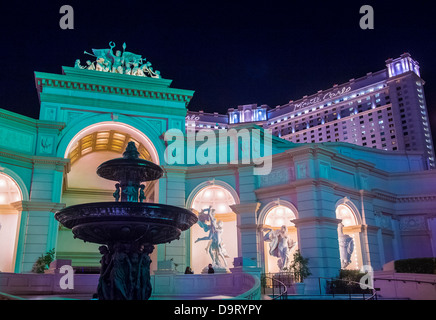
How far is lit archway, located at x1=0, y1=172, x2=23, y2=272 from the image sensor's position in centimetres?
2414

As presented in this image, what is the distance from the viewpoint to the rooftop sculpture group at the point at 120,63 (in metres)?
28.9

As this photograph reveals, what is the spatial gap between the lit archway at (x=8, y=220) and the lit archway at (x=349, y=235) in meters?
19.1

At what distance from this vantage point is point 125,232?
9727mm

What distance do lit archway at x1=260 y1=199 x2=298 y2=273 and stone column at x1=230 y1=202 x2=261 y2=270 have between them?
54 centimetres

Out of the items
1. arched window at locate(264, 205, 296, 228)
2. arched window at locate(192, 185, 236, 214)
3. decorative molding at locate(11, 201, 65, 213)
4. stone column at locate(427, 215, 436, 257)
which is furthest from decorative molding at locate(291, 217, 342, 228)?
decorative molding at locate(11, 201, 65, 213)

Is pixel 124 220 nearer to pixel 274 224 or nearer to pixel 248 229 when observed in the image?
pixel 248 229

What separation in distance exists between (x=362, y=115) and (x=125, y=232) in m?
77.7

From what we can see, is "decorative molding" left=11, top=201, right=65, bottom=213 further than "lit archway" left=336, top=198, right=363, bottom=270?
No

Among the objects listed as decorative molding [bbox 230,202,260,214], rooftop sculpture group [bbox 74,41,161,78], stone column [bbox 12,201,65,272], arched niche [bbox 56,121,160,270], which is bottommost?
stone column [bbox 12,201,65,272]

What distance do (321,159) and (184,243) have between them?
1002 cm

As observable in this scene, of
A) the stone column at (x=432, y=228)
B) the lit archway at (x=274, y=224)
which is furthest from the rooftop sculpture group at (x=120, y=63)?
the stone column at (x=432, y=228)

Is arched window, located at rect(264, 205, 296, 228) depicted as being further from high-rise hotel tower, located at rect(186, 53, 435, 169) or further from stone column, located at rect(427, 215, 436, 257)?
high-rise hotel tower, located at rect(186, 53, 435, 169)

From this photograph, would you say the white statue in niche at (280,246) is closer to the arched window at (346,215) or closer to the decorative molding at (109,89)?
the arched window at (346,215)
